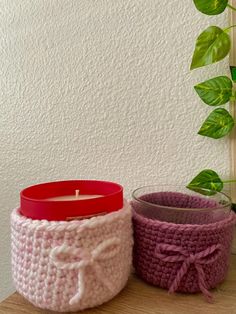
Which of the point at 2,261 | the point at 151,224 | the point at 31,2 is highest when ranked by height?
the point at 31,2

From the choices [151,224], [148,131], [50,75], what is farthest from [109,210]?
[50,75]

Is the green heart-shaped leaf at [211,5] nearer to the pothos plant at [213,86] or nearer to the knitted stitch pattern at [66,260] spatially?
the pothos plant at [213,86]

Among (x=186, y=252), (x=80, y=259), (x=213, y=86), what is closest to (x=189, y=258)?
(x=186, y=252)

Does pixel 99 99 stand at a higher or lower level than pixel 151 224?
higher

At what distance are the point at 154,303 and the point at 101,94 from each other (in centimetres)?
34

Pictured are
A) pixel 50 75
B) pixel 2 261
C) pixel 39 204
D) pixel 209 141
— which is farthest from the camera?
pixel 2 261

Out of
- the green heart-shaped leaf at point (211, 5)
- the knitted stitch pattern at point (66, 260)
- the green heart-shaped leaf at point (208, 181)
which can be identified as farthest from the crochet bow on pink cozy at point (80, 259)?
the green heart-shaped leaf at point (211, 5)

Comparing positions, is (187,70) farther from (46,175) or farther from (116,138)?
(46,175)

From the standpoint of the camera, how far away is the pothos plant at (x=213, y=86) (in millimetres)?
435

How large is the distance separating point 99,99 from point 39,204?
259 mm

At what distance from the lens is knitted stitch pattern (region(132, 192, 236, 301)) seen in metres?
0.39

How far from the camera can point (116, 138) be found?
1.84 feet

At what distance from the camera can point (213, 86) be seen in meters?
0.46

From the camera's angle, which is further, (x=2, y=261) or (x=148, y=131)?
(x=2, y=261)
